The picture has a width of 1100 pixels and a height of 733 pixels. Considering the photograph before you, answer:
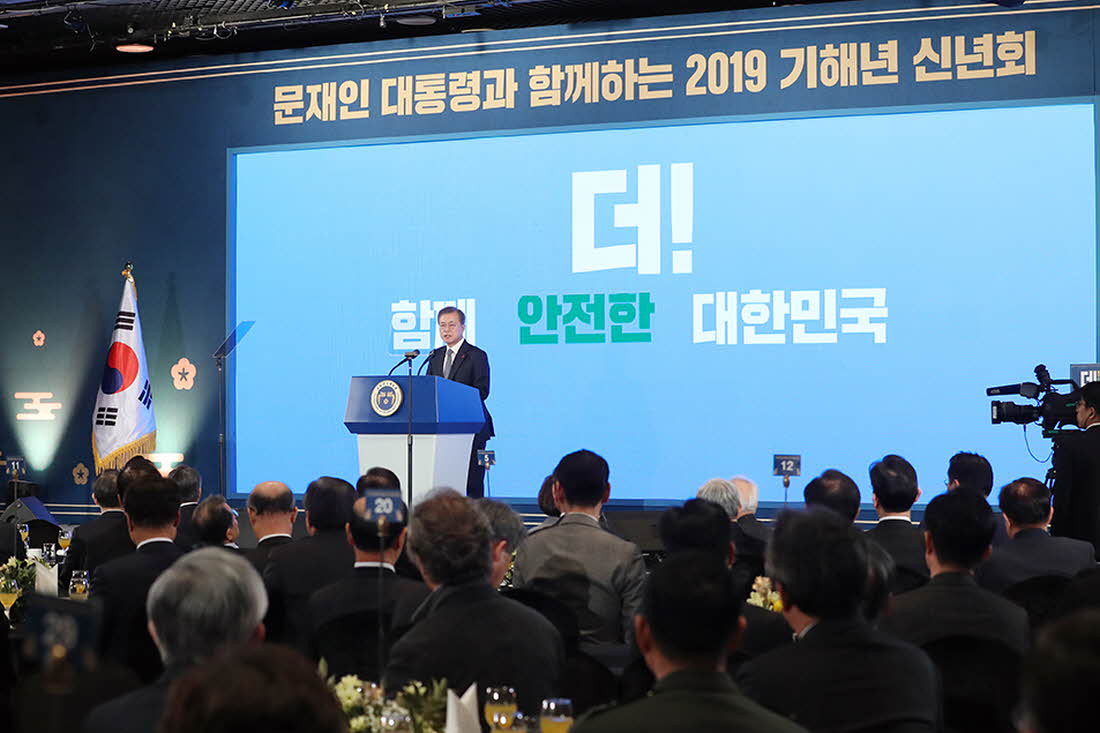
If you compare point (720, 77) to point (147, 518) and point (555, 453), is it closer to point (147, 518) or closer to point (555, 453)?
point (555, 453)

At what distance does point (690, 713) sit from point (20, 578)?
11.6 ft

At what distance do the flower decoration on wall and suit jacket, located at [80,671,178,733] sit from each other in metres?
8.51

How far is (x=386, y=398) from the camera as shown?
7465mm

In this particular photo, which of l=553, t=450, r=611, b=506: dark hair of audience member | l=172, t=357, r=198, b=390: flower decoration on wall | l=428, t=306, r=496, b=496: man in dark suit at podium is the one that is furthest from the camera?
l=172, t=357, r=198, b=390: flower decoration on wall

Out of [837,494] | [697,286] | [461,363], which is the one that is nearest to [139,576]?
[837,494]

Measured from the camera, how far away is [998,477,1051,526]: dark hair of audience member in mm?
4758

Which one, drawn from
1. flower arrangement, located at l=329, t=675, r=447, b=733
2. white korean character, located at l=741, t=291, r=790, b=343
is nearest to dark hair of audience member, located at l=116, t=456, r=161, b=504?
flower arrangement, located at l=329, t=675, r=447, b=733

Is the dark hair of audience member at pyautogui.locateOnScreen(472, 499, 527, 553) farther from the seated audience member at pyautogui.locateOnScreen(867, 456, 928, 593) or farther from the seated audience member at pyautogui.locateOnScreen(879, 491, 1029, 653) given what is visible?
the seated audience member at pyautogui.locateOnScreen(879, 491, 1029, 653)

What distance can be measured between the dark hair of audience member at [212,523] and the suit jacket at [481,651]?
1.58 m

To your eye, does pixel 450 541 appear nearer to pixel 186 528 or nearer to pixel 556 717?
pixel 556 717

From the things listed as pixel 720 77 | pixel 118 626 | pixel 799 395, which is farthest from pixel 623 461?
pixel 118 626

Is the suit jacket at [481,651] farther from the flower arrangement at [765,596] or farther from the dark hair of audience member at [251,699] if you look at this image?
the dark hair of audience member at [251,699]

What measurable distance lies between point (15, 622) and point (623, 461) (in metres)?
5.14

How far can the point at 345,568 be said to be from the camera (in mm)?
4387
